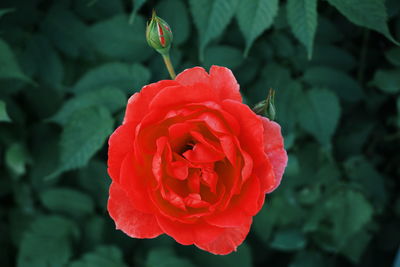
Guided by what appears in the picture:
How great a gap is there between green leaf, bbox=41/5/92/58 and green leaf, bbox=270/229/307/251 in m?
0.96

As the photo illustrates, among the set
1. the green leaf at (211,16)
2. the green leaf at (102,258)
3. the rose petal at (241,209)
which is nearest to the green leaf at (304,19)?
the green leaf at (211,16)

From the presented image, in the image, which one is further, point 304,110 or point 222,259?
point 222,259

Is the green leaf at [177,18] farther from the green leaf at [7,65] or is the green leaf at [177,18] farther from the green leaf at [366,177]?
the green leaf at [366,177]

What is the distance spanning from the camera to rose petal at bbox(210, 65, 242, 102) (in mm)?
806

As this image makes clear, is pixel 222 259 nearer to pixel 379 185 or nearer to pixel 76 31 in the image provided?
pixel 379 185

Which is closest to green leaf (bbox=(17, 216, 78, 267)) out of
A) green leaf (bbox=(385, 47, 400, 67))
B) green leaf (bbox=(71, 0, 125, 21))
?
green leaf (bbox=(71, 0, 125, 21))

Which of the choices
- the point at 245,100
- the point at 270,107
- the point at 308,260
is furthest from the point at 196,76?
the point at 308,260

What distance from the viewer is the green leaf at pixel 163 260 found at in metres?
1.44

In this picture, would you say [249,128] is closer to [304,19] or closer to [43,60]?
[304,19]

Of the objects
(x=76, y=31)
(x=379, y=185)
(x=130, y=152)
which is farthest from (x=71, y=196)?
(x=379, y=185)

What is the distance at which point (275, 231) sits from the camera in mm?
1778

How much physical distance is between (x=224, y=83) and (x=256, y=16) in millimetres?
292

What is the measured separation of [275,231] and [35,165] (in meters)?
0.94

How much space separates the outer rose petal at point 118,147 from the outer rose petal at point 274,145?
234mm
